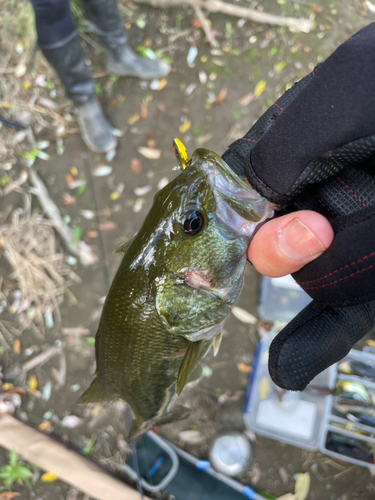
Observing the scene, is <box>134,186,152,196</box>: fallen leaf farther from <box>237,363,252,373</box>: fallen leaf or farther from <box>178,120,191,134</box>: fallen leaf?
<box>237,363,252,373</box>: fallen leaf

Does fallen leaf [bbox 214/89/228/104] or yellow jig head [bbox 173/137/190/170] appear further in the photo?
fallen leaf [bbox 214/89/228/104]

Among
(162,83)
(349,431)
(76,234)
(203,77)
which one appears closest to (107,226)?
(76,234)

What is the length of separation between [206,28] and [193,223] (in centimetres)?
313

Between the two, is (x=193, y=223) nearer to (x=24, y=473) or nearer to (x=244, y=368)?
(x=244, y=368)

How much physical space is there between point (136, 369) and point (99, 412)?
1892 millimetres

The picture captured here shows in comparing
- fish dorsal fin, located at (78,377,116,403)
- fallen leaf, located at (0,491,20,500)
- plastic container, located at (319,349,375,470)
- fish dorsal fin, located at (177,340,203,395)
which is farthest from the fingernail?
fallen leaf, located at (0,491,20,500)

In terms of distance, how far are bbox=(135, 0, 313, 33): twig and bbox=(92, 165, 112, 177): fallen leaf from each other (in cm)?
191

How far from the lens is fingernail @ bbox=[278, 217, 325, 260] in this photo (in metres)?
0.97

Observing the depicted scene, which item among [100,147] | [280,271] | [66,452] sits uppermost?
[280,271]

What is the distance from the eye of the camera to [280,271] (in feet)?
3.54

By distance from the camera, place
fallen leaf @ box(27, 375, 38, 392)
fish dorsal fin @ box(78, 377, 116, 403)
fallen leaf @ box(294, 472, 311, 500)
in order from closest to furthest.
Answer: fish dorsal fin @ box(78, 377, 116, 403) < fallen leaf @ box(294, 472, 311, 500) < fallen leaf @ box(27, 375, 38, 392)

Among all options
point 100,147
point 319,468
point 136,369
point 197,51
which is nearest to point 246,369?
point 319,468

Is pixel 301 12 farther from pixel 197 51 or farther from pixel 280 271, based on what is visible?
pixel 280 271

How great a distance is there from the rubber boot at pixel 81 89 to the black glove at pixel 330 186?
2.24 metres
